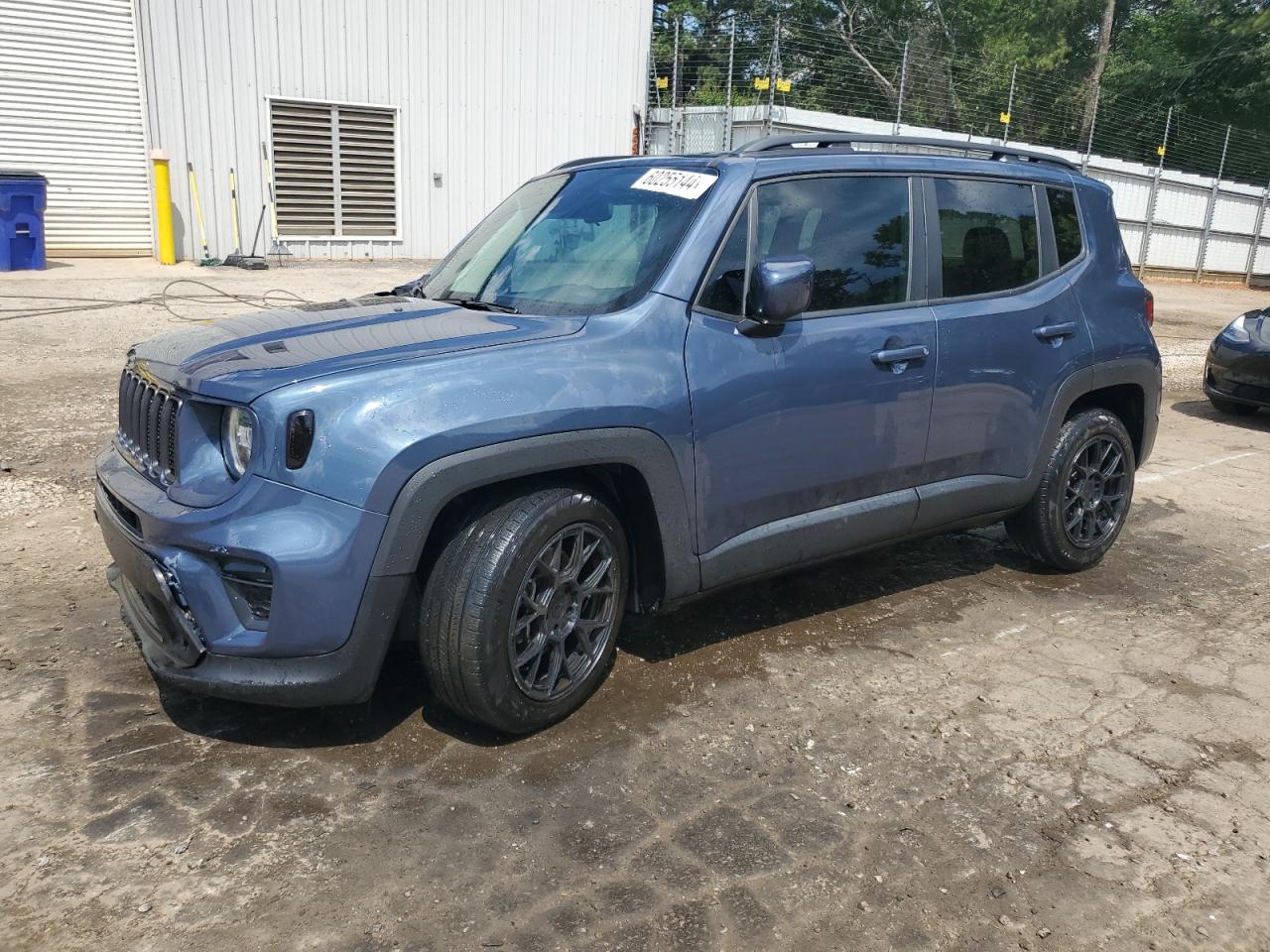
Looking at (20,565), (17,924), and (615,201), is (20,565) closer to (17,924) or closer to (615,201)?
(17,924)

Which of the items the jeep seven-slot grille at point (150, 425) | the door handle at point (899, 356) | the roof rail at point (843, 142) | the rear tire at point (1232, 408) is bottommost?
the rear tire at point (1232, 408)

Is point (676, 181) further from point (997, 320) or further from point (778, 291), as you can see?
point (997, 320)

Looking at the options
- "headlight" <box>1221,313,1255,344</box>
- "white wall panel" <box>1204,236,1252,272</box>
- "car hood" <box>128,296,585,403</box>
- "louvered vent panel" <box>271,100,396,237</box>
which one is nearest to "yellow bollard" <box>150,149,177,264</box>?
"louvered vent panel" <box>271,100,396,237</box>

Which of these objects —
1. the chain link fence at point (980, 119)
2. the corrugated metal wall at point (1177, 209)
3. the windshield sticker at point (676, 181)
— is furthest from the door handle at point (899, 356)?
the corrugated metal wall at point (1177, 209)

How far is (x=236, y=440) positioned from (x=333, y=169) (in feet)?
48.3

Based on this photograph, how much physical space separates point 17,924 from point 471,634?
50.2 inches

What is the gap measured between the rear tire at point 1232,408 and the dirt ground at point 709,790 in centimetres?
501

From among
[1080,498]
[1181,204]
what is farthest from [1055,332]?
[1181,204]

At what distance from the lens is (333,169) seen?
1642cm

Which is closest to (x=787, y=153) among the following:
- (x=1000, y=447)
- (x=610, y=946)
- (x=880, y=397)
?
(x=880, y=397)

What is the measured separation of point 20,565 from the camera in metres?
4.57

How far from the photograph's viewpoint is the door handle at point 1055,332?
4.57m

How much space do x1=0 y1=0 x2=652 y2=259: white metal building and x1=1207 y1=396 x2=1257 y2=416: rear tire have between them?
40.6 ft

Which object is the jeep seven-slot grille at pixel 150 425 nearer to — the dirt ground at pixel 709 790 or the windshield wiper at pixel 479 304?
the dirt ground at pixel 709 790
